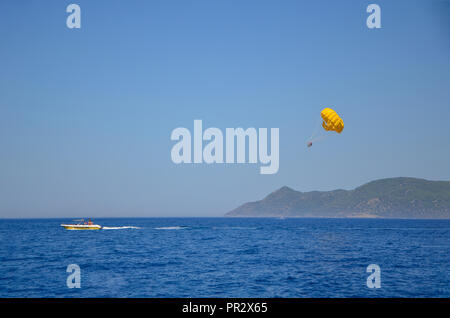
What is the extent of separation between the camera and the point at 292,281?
28.1m

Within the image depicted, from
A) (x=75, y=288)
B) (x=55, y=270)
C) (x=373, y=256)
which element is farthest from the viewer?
(x=373, y=256)

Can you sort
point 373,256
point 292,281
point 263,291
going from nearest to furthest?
point 263,291 → point 292,281 → point 373,256

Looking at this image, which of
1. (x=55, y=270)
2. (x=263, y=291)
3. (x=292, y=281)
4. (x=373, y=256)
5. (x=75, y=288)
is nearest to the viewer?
(x=263, y=291)

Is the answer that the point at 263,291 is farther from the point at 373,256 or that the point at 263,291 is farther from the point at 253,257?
the point at 373,256

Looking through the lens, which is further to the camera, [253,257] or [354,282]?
[253,257]

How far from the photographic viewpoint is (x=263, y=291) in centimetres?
2450

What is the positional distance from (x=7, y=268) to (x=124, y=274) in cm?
1459

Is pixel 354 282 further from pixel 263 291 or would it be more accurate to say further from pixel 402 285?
pixel 263 291
